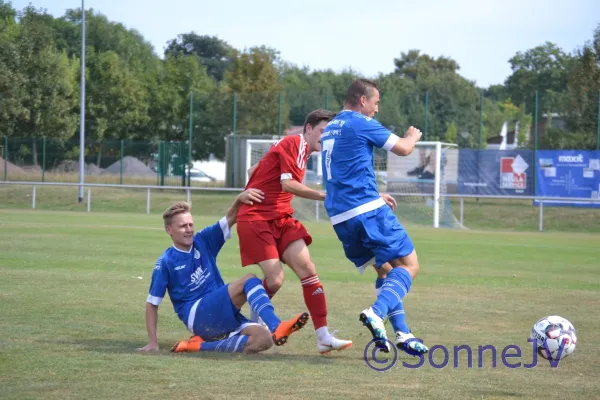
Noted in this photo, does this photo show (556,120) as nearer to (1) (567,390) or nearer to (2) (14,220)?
(2) (14,220)

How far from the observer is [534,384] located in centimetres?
577

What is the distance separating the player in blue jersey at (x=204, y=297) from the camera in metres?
7.01

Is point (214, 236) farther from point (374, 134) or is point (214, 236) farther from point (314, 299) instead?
point (374, 134)

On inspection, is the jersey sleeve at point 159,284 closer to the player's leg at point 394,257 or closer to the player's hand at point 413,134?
the player's leg at point 394,257

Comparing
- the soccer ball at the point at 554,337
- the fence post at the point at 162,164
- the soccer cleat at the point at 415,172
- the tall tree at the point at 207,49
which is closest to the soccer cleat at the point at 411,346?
the soccer ball at the point at 554,337

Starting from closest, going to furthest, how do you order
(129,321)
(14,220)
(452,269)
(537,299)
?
(129,321), (537,299), (452,269), (14,220)

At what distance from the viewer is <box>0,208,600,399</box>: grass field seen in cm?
553

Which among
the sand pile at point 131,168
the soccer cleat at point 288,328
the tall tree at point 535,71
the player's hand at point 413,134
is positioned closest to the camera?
the soccer cleat at point 288,328

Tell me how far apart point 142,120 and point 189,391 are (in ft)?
164

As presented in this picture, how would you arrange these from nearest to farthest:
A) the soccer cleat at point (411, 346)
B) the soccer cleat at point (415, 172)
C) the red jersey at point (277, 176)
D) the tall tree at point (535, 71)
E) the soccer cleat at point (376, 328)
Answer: the soccer cleat at point (376, 328) < the soccer cleat at point (411, 346) < the red jersey at point (277, 176) < the soccer cleat at point (415, 172) < the tall tree at point (535, 71)

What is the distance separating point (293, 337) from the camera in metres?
8.03

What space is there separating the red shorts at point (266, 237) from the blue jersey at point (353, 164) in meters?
0.51

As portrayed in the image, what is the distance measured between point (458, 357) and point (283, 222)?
5.76 feet

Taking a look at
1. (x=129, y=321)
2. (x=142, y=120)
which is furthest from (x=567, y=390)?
(x=142, y=120)
